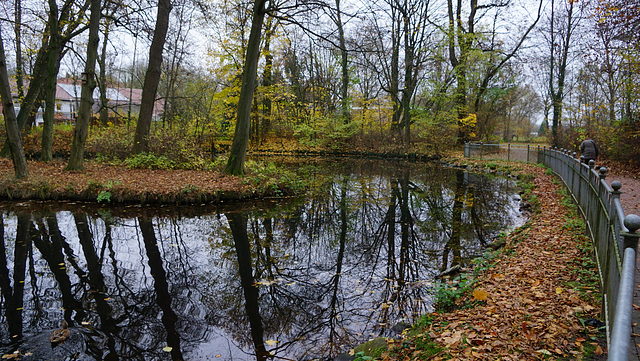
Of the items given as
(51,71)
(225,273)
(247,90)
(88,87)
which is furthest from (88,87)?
(225,273)

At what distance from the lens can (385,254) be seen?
7.27 m

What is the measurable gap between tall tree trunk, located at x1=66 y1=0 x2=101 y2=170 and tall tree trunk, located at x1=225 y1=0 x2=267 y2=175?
5.23 m

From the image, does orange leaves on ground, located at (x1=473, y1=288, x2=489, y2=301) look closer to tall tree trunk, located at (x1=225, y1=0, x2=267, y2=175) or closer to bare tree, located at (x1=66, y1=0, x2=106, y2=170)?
tall tree trunk, located at (x1=225, y1=0, x2=267, y2=175)

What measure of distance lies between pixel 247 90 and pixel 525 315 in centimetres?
1127

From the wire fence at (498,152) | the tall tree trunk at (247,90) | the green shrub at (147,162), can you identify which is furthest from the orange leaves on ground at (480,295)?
the wire fence at (498,152)

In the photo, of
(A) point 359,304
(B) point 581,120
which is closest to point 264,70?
(B) point 581,120

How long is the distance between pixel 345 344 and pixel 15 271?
5684mm

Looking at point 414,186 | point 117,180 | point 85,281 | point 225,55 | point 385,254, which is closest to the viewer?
point 85,281

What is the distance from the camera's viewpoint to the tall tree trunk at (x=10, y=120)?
11.0 meters

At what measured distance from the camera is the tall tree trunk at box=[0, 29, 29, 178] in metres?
11.0

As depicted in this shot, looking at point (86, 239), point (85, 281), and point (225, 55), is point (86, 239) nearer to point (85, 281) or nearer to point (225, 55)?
point (85, 281)

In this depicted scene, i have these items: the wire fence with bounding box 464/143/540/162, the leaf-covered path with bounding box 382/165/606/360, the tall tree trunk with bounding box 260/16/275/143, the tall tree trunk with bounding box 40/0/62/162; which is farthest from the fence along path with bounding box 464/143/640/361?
the tall tree trunk with bounding box 260/16/275/143

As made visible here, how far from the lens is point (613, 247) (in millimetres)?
3154

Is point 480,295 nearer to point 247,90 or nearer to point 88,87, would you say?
point 247,90
